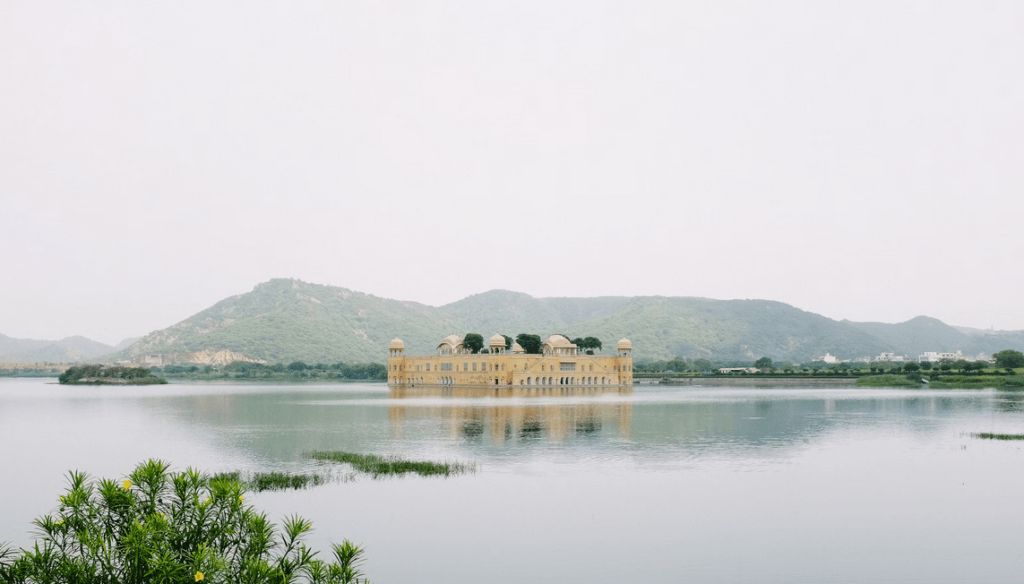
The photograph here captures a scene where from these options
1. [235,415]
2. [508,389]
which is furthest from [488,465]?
[508,389]

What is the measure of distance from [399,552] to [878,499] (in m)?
15.7

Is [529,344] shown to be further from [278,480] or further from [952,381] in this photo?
[278,480]

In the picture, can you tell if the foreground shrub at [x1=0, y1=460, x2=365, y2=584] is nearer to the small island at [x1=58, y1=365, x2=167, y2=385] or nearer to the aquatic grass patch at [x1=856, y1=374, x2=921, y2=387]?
the aquatic grass patch at [x1=856, y1=374, x2=921, y2=387]

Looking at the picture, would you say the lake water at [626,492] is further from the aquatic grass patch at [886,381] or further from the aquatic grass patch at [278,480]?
the aquatic grass patch at [886,381]

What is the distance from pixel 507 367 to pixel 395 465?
3311 inches

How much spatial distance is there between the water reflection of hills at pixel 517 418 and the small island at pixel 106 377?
8531cm

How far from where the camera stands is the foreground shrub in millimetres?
9781

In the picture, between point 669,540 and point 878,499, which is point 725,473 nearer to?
point 878,499

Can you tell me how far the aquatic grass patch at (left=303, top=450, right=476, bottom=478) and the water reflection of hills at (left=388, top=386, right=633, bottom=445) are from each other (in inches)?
327

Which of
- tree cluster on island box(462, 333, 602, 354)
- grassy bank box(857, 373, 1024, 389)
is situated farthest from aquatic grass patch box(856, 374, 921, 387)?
tree cluster on island box(462, 333, 602, 354)

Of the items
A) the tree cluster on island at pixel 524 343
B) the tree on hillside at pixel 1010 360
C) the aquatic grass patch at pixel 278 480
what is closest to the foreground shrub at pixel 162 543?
the aquatic grass patch at pixel 278 480

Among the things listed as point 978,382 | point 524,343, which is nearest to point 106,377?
point 524,343

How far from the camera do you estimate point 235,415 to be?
6250 centimetres

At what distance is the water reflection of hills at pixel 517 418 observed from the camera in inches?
1790
